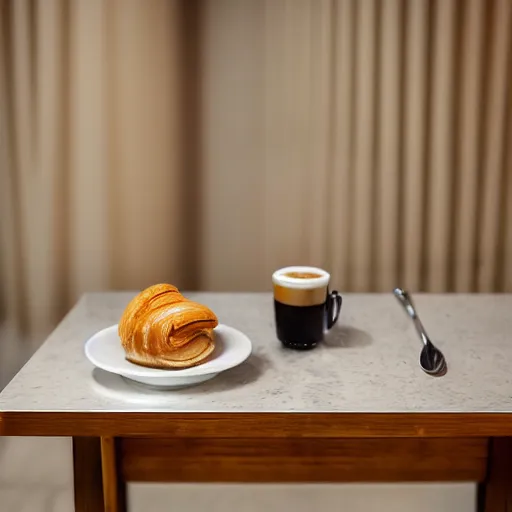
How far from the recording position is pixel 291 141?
179cm

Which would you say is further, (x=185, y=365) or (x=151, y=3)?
(x=151, y=3)

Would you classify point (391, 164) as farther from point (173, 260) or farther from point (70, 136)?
point (70, 136)

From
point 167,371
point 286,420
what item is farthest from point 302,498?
point 167,371

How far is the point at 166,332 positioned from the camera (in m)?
0.97

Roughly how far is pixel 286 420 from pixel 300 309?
0.79 ft

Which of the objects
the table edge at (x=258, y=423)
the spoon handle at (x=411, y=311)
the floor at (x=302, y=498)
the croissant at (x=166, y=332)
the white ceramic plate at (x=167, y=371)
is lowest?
the floor at (x=302, y=498)

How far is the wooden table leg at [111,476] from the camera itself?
97 cm

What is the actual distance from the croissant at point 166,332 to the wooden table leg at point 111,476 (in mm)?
114

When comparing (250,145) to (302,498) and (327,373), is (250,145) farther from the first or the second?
(302,498)

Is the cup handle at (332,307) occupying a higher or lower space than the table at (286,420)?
higher

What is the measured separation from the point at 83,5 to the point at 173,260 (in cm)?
64

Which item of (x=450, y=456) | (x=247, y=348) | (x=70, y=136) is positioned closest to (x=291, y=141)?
(x=70, y=136)

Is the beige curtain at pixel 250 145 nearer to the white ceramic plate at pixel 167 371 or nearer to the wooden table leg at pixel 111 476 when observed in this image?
the white ceramic plate at pixel 167 371

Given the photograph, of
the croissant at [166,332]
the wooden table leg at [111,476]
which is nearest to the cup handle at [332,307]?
the croissant at [166,332]
